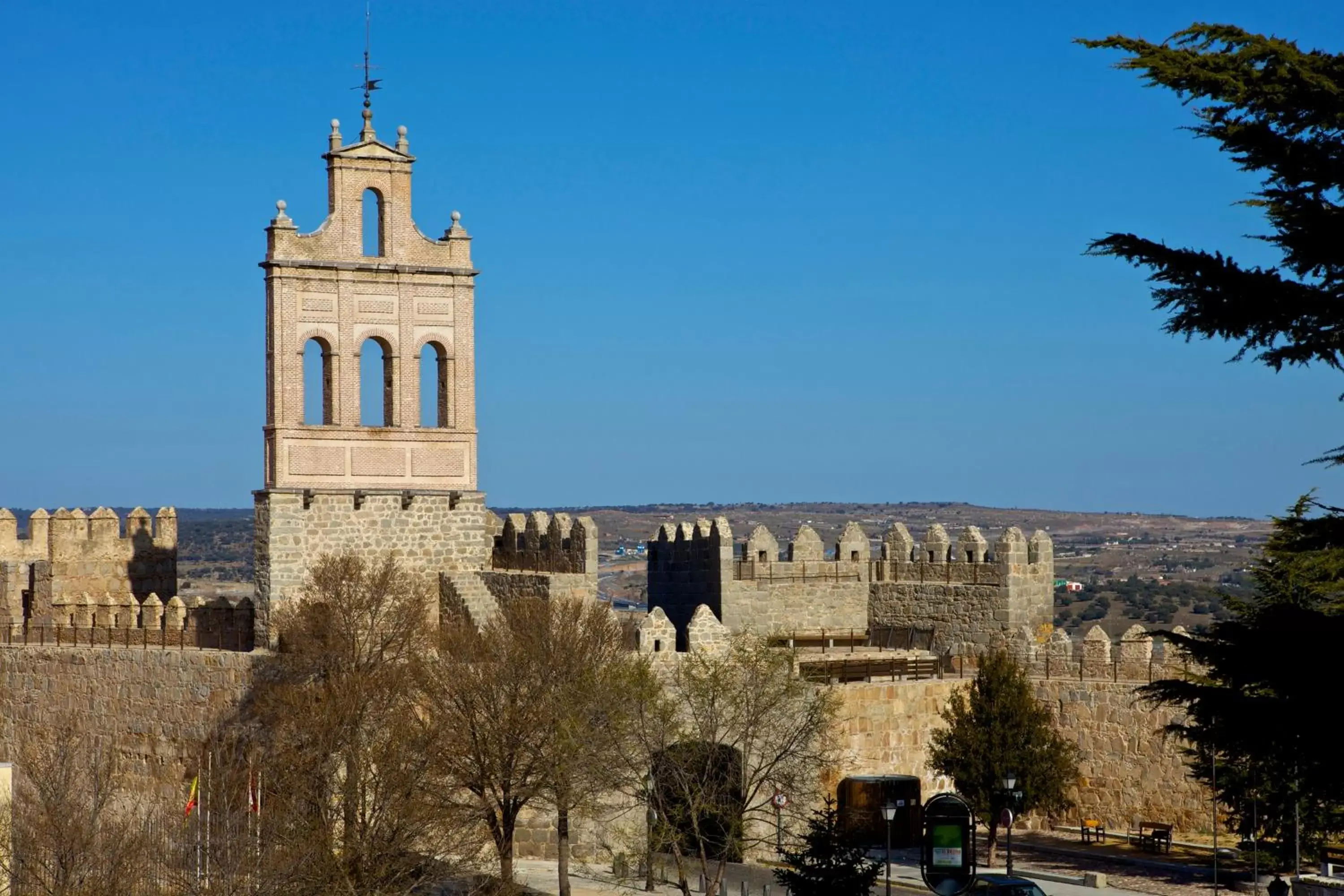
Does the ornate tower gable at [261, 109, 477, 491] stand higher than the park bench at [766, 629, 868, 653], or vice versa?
the ornate tower gable at [261, 109, 477, 491]

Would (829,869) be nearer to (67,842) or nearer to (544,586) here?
(67,842)

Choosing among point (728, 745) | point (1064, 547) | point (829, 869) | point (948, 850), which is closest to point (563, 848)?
point (728, 745)

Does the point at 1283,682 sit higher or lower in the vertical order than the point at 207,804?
higher

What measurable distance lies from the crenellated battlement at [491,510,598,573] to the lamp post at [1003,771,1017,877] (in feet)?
22.2

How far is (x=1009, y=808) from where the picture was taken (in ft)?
98.6

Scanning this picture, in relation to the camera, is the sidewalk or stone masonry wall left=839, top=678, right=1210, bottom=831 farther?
stone masonry wall left=839, top=678, right=1210, bottom=831

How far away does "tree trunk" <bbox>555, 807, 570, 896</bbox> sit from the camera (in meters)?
28.0

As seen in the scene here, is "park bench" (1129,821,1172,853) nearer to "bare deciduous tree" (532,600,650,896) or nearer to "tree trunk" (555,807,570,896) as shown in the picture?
"bare deciduous tree" (532,600,650,896)

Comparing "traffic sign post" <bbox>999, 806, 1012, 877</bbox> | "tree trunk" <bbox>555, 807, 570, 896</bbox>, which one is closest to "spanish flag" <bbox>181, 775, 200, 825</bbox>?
"tree trunk" <bbox>555, 807, 570, 896</bbox>

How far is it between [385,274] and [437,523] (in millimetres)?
3857

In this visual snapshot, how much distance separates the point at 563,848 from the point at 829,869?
550 cm

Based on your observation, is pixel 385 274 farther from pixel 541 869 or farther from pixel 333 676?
pixel 541 869

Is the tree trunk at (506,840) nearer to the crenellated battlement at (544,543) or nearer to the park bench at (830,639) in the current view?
the crenellated battlement at (544,543)

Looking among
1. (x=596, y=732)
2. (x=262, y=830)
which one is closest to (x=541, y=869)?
(x=596, y=732)
